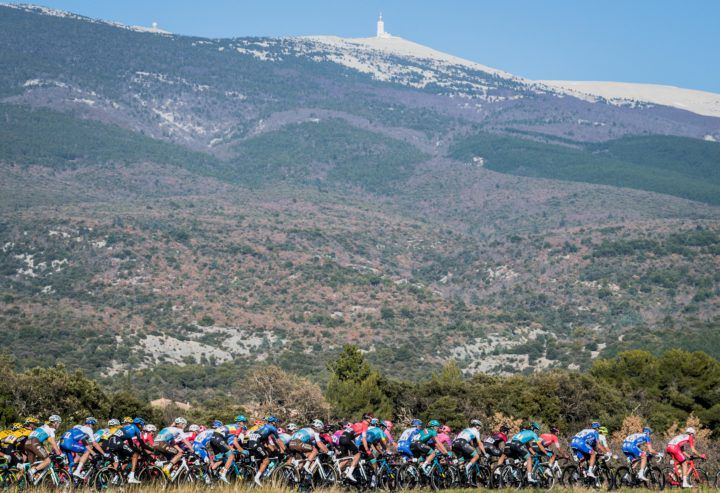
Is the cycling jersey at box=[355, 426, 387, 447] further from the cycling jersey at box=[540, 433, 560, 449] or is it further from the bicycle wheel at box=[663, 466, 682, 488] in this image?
the bicycle wheel at box=[663, 466, 682, 488]

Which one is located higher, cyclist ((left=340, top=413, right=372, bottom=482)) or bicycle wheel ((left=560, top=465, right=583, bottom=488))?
cyclist ((left=340, top=413, right=372, bottom=482))

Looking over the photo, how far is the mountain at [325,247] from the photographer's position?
79375 mm

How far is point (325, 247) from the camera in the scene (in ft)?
395

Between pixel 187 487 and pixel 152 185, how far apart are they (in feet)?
423

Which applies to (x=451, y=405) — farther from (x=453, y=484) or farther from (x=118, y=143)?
(x=118, y=143)

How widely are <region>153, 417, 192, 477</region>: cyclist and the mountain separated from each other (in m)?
39.8

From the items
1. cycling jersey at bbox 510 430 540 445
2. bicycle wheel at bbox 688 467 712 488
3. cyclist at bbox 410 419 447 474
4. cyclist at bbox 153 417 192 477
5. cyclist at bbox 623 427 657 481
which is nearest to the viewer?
cyclist at bbox 153 417 192 477

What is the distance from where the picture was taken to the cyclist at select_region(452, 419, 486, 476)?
21.4m

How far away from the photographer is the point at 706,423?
44.3 metres

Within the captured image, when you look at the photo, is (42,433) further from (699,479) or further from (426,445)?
(699,479)

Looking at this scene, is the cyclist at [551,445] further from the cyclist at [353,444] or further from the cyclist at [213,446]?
the cyclist at [213,446]

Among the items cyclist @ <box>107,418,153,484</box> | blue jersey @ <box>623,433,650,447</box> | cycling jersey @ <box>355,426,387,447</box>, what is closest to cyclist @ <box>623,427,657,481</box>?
blue jersey @ <box>623,433,650,447</box>

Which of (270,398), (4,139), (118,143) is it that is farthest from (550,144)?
(270,398)

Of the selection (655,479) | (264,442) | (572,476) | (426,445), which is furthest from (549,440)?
(264,442)
